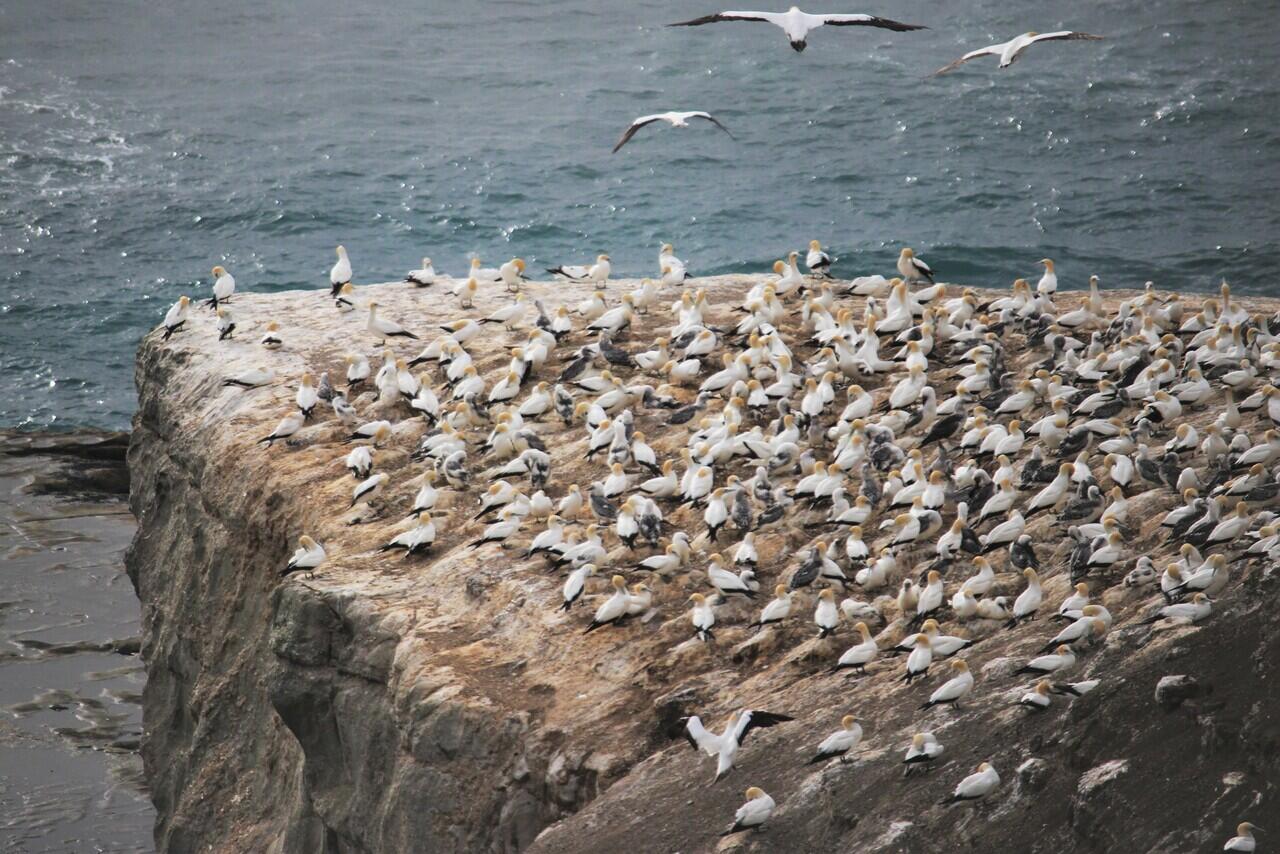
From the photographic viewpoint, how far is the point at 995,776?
10.0m

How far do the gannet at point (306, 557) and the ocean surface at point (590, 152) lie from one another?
1936cm

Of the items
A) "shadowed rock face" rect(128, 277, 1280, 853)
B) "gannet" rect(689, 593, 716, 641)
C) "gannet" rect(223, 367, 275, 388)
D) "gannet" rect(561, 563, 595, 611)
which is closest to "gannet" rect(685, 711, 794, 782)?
"shadowed rock face" rect(128, 277, 1280, 853)

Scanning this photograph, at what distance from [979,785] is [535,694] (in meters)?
4.02

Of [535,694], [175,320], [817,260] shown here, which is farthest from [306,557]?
[817,260]

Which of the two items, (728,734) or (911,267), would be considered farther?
(911,267)

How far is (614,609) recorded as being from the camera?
1308cm

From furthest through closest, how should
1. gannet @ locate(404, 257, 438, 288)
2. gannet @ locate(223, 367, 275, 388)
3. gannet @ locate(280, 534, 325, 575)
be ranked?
1. gannet @ locate(404, 257, 438, 288)
2. gannet @ locate(223, 367, 275, 388)
3. gannet @ locate(280, 534, 325, 575)

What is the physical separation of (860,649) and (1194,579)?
243 cm

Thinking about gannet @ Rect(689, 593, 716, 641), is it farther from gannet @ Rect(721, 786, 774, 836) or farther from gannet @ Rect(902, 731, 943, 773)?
gannet @ Rect(902, 731, 943, 773)

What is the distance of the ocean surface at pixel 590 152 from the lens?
3897 cm

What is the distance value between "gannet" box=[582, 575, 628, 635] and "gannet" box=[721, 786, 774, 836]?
279 centimetres

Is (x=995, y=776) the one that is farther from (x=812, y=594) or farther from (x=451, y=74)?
(x=451, y=74)

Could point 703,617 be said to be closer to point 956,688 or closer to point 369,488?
point 956,688

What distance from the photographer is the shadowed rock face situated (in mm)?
9945
